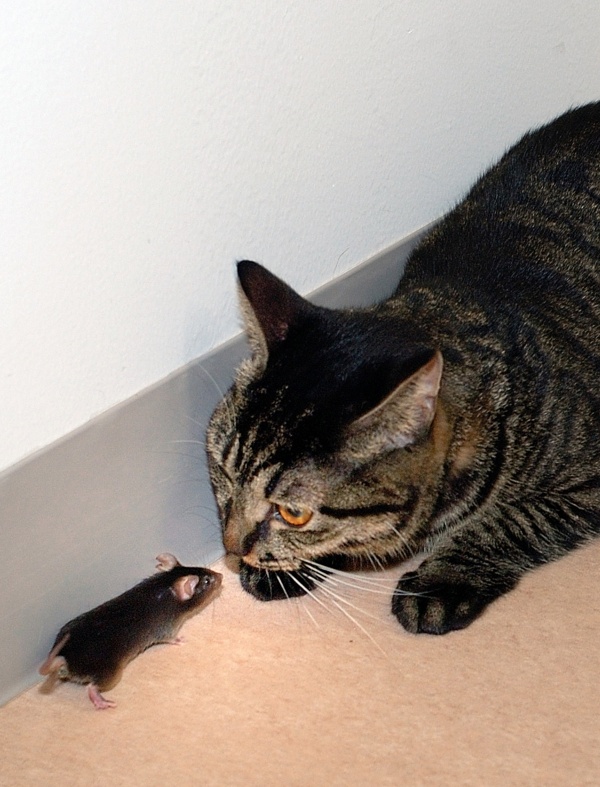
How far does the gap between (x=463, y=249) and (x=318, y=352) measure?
0.56 meters

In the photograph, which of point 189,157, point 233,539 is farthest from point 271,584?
point 189,157

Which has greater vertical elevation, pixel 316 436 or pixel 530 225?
pixel 316 436

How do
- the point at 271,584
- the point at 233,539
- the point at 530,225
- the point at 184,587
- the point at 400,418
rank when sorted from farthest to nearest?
the point at 530,225 → the point at 271,584 → the point at 184,587 → the point at 233,539 → the point at 400,418

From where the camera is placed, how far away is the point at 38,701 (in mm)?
1690

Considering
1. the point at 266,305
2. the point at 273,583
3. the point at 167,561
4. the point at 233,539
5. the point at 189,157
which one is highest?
the point at 189,157

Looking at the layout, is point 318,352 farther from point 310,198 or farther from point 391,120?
point 391,120

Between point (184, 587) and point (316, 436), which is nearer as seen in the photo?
point (316, 436)

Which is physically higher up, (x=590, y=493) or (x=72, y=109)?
(x=72, y=109)

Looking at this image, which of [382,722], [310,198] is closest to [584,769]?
[382,722]

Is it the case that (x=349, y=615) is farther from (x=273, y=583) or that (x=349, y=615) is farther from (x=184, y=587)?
(x=184, y=587)

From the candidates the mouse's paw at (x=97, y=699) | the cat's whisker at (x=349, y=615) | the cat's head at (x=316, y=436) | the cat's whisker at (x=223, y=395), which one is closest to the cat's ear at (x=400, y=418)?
the cat's head at (x=316, y=436)

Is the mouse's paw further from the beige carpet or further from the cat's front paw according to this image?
the cat's front paw

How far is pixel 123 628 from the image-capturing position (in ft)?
5.45

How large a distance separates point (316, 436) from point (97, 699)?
0.58m
